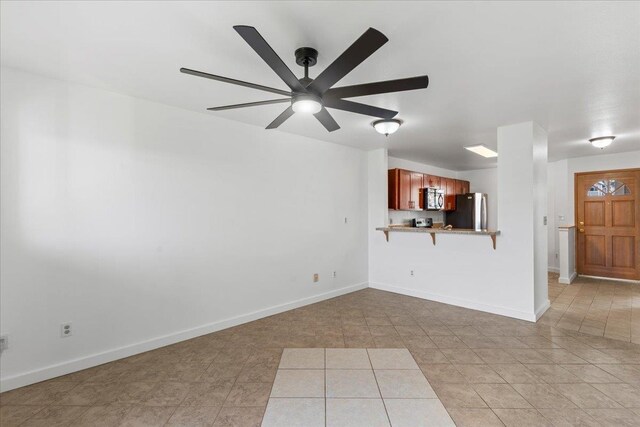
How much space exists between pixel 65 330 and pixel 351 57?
3.15 meters

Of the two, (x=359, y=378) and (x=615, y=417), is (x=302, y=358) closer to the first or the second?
(x=359, y=378)

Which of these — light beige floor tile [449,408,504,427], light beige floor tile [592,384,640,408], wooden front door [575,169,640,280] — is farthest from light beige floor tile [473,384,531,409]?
wooden front door [575,169,640,280]

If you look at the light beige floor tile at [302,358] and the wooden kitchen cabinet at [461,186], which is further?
the wooden kitchen cabinet at [461,186]

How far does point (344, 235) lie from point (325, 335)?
1.97 meters

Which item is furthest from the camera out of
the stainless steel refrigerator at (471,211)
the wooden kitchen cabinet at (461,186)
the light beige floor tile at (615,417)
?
the wooden kitchen cabinet at (461,186)

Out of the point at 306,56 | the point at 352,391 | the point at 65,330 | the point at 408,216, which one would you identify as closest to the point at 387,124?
the point at 306,56

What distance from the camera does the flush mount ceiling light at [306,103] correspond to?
2012 mm

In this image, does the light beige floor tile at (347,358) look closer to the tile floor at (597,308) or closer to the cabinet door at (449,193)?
the tile floor at (597,308)

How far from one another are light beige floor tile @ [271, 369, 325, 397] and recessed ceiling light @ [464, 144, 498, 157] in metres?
4.28

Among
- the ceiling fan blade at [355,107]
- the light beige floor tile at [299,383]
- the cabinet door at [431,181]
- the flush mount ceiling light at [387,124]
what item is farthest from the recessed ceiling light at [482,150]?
the light beige floor tile at [299,383]

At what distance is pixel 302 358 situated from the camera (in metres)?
2.75

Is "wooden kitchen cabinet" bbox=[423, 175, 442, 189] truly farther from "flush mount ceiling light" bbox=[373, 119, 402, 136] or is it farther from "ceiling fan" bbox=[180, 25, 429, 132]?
"ceiling fan" bbox=[180, 25, 429, 132]

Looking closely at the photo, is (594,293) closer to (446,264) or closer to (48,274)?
(446,264)

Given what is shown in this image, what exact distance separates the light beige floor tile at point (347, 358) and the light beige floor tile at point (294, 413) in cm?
51
